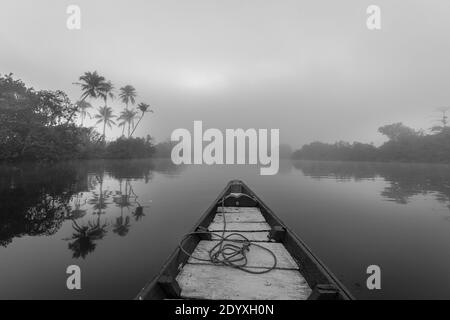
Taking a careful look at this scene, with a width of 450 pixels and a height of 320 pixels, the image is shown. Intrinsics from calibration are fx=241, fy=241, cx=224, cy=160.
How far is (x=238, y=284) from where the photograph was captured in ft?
10.1

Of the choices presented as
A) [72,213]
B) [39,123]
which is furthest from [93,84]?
[72,213]

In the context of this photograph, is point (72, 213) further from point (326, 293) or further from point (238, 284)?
point (326, 293)

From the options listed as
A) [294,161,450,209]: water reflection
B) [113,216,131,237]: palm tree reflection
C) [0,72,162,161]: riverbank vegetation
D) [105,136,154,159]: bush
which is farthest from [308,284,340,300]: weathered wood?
[105,136,154,159]: bush

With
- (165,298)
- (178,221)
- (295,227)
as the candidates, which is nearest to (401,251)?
(295,227)

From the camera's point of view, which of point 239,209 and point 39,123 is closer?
point 239,209

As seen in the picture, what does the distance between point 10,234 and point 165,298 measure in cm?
683

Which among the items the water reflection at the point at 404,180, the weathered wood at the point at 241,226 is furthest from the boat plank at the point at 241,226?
the water reflection at the point at 404,180

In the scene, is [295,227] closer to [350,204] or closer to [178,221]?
[178,221]

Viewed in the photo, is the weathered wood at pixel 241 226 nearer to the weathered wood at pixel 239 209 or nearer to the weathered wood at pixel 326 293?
the weathered wood at pixel 239 209

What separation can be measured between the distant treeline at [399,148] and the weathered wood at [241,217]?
60.6 metres

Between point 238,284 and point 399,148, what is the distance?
67377 mm

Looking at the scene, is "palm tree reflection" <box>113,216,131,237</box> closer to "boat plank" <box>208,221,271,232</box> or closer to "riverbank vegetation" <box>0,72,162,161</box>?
"boat plank" <box>208,221,271,232</box>

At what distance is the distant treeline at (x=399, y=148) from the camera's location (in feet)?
166

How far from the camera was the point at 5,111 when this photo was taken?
2450 centimetres
